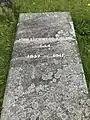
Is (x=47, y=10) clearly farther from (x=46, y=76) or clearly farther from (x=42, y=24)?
(x=46, y=76)

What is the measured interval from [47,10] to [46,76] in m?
2.09

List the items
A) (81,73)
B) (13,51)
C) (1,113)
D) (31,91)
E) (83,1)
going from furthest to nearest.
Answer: (83,1) → (13,51) → (81,73) → (31,91) → (1,113)

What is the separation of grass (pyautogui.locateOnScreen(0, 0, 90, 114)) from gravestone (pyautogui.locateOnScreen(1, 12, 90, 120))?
16cm

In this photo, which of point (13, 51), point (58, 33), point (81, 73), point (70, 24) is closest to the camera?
point (81, 73)

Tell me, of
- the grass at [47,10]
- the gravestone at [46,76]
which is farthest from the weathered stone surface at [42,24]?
the grass at [47,10]

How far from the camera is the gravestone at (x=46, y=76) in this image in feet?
8.64

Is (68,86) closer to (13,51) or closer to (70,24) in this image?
(13,51)

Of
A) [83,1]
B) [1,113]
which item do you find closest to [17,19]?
[83,1]

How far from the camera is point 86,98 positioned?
9.11 ft

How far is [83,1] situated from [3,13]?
5.41ft

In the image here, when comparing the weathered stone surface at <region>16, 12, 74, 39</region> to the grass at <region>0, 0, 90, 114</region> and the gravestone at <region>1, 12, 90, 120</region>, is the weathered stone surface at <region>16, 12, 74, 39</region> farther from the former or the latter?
the grass at <region>0, 0, 90, 114</region>

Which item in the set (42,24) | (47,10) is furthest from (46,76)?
(47,10)

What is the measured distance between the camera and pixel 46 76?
3.10 meters

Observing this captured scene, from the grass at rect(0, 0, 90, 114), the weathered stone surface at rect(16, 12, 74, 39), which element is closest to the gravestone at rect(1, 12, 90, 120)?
the weathered stone surface at rect(16, 12, 74, 39)
